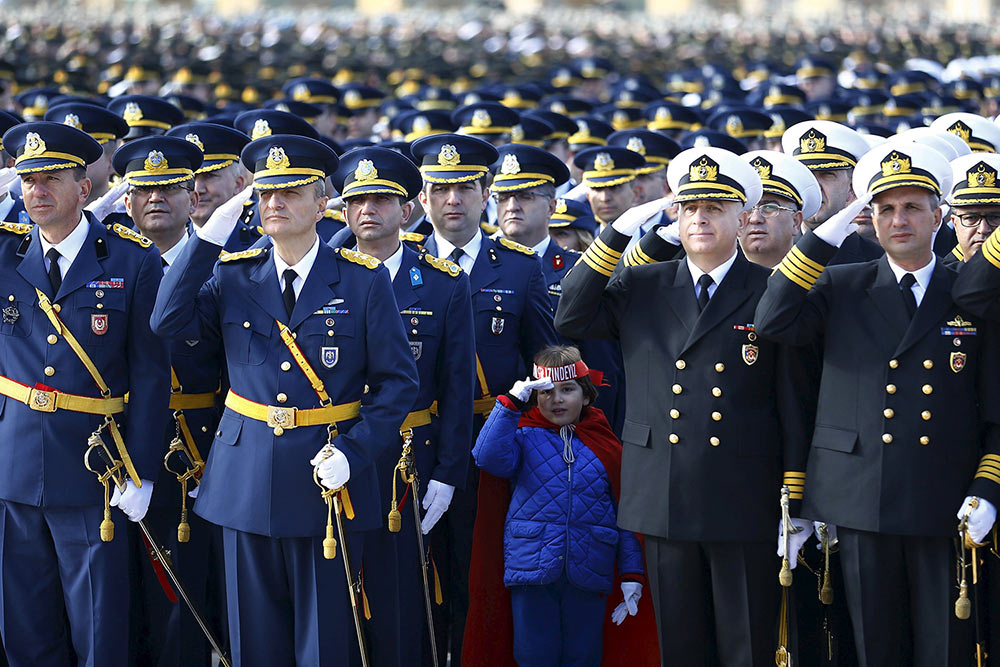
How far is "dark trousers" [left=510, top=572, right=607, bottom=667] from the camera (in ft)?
17.8

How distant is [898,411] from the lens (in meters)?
4.61

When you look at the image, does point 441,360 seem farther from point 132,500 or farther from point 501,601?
point 132,500

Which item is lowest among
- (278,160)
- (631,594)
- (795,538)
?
(631,594)

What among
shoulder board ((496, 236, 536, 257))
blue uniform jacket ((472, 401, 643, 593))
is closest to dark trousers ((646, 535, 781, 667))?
blue uniform jacket ((472, 401, 643, 593))

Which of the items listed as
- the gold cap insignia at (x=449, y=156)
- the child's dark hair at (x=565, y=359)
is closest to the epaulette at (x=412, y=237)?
the gold cap insignia at (x=449, y=156)

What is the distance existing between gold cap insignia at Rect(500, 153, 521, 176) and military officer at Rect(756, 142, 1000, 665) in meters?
2.40

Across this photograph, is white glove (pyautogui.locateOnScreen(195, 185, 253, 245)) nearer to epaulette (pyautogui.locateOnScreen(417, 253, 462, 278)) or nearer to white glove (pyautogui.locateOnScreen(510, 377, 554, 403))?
epaulette (pyautogui.locateOnScreen(417, 253, 462, 278))

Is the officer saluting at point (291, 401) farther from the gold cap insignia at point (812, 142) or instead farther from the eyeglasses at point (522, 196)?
the gold cap insignia at point (812, 142)

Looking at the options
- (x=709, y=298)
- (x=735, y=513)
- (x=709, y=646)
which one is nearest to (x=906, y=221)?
(x=709, y=298)

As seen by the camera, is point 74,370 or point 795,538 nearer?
point 795,538

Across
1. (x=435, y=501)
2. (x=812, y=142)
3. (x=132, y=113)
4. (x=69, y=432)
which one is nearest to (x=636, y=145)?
(x=812, y=142)

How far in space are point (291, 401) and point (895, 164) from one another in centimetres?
214

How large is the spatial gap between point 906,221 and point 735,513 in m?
1.11

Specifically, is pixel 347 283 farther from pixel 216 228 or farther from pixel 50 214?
pixel 50 214
